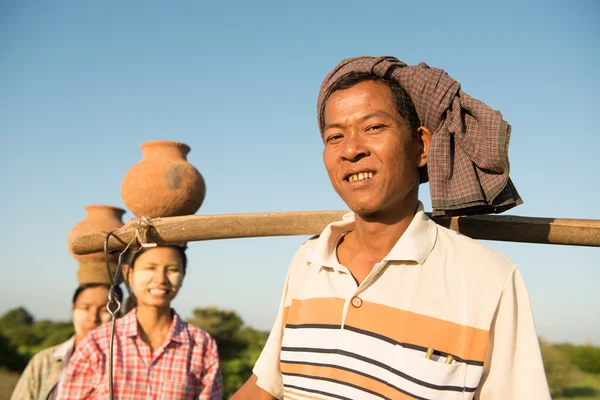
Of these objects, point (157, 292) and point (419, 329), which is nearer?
point (419, 329)

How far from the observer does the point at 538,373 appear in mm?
1490

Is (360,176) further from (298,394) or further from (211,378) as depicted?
(211,378)

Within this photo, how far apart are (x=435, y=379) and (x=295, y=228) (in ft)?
3.47

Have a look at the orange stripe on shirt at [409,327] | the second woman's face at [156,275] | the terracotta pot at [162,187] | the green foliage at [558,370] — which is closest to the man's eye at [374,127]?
the orange stripe on shirt at [409,327]

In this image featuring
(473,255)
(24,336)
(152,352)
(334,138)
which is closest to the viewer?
(473,255)

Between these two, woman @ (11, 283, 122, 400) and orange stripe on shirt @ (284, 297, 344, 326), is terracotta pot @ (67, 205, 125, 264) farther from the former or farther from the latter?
orange stripe on shirt @ (284, 297, 344, 326)

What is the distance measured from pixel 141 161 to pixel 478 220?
2.19 metres

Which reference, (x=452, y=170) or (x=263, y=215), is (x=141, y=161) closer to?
(x=263, y=215)

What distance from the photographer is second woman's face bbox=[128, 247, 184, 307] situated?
373 centimetres

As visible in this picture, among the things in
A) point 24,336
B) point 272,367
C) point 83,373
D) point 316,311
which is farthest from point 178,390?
point 24,336

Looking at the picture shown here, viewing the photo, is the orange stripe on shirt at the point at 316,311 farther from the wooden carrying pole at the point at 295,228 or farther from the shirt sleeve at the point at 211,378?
the shirt sleeve at the point at 211,378

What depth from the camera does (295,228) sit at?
94.5 inches

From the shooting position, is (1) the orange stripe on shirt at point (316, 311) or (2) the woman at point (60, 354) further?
(2) the woman at point (60, 354)

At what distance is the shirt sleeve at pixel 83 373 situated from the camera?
11.7ft
